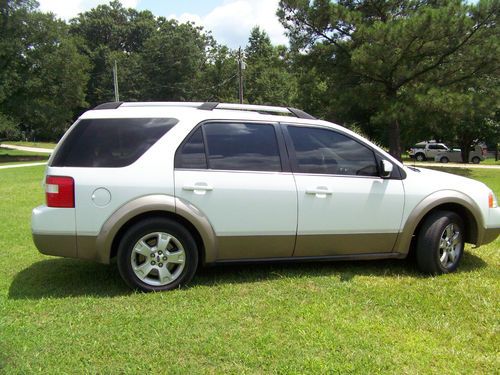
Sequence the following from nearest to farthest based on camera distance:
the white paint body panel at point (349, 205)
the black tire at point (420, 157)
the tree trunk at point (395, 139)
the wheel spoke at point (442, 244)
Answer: the white paint body panel at point (349, 205) < the wheel spoke at point (442, 244) < the tree trunk at point (395, 139) < the black tire at point (420, 157)

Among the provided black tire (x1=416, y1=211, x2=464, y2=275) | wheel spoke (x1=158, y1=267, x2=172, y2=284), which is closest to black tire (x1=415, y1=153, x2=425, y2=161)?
black tire (x1=416, y1=211, x2=464, y2=275)

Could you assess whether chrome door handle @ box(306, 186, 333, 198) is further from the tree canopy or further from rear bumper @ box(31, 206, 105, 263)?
the tree canopy

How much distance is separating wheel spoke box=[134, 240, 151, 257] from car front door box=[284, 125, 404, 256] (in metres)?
1.44

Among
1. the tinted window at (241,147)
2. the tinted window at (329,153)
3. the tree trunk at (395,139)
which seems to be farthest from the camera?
the tree trunk at (395,139)

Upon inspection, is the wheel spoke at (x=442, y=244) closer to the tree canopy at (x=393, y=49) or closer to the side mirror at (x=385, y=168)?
the side mirror at (x=385, y=168)

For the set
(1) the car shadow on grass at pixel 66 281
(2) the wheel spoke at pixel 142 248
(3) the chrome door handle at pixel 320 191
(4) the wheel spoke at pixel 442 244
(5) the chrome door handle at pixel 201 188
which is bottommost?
(1) the car shadow on grass at pixel 66 281

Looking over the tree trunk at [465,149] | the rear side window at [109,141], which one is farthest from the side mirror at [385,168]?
the tree trunk at [465,149]

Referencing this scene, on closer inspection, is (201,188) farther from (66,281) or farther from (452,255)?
(452,255)

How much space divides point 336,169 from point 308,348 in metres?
1.99

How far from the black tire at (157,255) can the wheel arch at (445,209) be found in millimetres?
2178

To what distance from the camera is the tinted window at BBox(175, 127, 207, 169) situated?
14.6 feet

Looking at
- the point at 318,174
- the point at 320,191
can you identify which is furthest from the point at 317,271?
the point at 318,174

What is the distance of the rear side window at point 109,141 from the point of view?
4.30 meters

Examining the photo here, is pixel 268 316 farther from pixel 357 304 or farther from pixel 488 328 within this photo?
pixel 488 328
